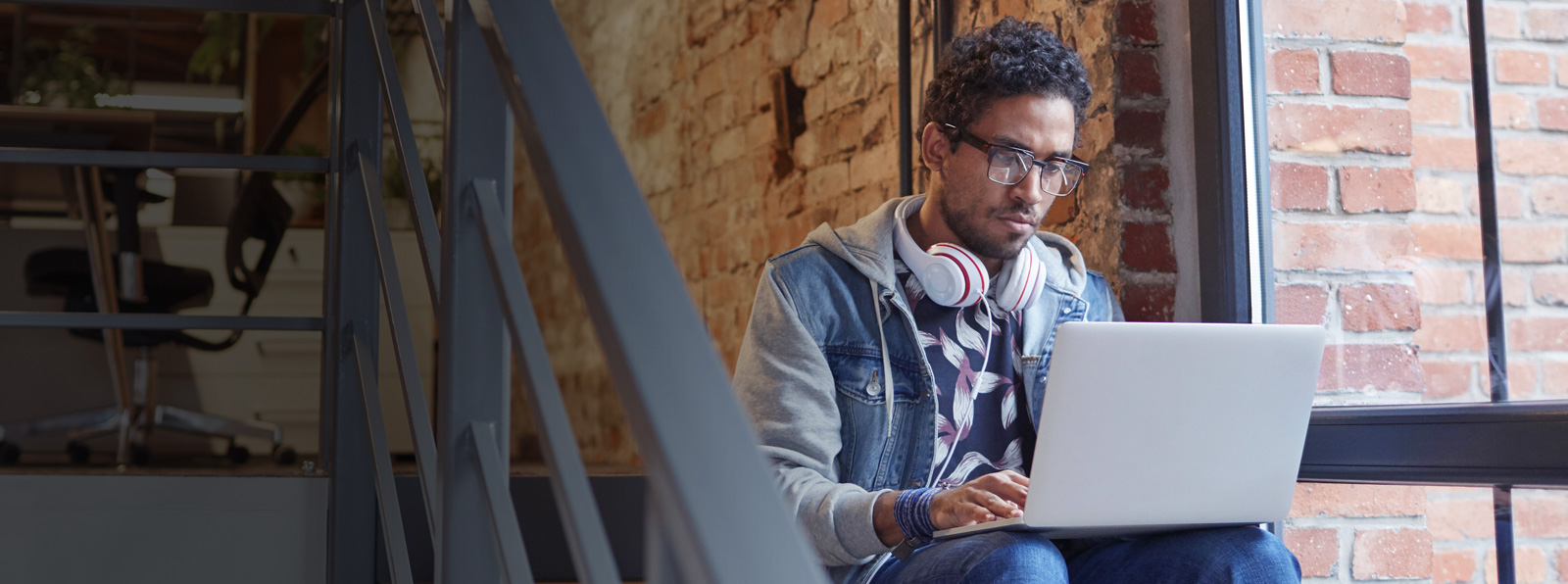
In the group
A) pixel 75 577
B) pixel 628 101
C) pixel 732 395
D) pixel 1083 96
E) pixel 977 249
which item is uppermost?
pixel 628 101

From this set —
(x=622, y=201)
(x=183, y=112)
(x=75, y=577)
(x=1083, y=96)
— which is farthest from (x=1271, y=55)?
(x=183, y=112)

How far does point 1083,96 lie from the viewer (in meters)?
1.80

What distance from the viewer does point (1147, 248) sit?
1.92 m

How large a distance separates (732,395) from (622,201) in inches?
5.4

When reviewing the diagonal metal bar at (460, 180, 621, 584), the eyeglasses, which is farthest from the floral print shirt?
the diagonal metal bar at (460, 180, 621, 584)

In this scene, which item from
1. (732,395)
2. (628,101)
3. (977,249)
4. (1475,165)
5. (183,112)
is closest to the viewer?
(732,395)

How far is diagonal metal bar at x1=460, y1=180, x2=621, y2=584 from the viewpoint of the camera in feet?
2.23

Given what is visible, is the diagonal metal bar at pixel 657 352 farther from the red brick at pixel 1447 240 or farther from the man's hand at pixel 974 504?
the red brick at pixel 1447 240

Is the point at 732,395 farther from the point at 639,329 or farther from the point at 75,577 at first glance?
the point at 75,577

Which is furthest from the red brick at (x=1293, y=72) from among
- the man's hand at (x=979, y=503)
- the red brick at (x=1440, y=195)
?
the man's hand at (x=979, y=503)

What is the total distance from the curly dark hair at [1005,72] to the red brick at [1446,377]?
565 millimetres

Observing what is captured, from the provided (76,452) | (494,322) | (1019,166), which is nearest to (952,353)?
(1019,166)

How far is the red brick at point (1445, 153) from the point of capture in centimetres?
153

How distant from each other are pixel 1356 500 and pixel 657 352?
1.50 metres
